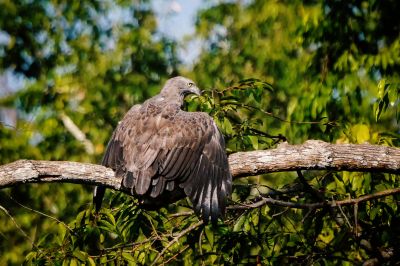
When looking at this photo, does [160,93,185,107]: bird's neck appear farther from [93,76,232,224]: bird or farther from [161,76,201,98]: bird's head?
[93,76,232,224]: bird

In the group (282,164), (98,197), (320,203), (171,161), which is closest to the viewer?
(320,203)

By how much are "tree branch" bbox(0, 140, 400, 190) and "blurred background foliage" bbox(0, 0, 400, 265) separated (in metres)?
0.16

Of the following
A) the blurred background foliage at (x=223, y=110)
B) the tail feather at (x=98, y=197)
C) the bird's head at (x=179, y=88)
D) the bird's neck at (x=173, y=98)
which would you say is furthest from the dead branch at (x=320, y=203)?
the bird's head at (x=179, y=88)

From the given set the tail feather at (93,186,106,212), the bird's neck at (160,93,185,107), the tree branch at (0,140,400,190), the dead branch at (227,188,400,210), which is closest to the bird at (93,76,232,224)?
the tail feather at (93,186,106,212)

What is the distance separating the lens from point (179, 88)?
5.55 meters

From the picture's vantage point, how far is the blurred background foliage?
406cm

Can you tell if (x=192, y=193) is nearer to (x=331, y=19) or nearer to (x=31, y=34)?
(x=331, y=19)

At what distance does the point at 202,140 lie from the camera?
4328 millimetres

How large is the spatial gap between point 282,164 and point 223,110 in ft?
2.41

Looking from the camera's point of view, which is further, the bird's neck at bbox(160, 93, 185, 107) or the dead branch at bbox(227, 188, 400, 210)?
the bird's neck at bbox(160, 93, 185, 107)

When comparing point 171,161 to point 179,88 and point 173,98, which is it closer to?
point 173,98

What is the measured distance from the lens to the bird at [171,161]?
4016 millimetres

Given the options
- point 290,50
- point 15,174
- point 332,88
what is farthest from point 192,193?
point 290,50

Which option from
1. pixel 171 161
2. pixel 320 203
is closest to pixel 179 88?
pixel 171 161
